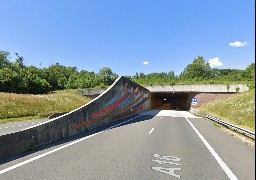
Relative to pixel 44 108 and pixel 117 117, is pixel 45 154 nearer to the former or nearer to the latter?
pixel 117 117

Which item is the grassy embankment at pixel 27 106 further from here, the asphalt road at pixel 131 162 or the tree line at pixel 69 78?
the asphalt road at pixel 131 162

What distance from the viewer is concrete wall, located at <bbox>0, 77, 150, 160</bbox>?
27.7ft

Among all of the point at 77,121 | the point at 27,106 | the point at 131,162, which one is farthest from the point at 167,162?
the point at 27,106

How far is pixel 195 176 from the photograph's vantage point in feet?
21.0

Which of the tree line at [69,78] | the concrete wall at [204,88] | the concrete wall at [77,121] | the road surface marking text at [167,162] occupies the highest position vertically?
the tree line at [69,78]

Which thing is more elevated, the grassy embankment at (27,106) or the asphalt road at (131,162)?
the grassy embankment at (27,106)

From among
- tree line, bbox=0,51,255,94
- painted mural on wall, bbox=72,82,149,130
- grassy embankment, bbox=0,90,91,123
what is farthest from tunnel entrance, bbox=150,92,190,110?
painted mural on wall, bbox=72,82,149,130

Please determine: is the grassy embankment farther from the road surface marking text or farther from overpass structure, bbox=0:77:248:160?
the road surface marking text

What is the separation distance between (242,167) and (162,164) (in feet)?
8.14

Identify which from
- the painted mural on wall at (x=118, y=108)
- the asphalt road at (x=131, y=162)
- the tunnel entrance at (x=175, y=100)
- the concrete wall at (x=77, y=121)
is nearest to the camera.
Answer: the asphalt road at (x=131, y=162)

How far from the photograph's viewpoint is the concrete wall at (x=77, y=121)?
8.44 metres

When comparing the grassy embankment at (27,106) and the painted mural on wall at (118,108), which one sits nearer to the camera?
the painted mural on wall at (118,108)

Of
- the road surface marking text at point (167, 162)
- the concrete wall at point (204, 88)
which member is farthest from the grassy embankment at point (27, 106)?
the road surface marking text at point (167, 162)

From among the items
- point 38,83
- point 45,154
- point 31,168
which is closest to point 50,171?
point 31,168
